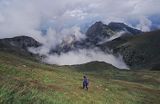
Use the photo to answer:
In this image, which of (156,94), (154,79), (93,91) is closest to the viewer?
(93,91)

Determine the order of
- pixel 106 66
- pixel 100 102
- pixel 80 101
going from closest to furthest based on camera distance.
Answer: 1. pixel 80 101
2. pixel 100 102
3. pixel 106 66

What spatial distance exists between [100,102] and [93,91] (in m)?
7.37

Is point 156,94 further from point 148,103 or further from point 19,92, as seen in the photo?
point 19,92

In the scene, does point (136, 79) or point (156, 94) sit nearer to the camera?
point (156, 94)

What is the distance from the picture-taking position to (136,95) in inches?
2616

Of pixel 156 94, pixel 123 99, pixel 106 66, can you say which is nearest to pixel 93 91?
pixel 123 99

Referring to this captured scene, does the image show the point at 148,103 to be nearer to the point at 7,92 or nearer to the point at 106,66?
the point at 7,92

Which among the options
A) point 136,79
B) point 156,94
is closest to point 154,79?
point 136,79

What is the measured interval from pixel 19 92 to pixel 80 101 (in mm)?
35152

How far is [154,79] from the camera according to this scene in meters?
106

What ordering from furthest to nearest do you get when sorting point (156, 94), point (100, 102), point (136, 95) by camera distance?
point (156, 94) < point (136, 95) < point (100, 102)

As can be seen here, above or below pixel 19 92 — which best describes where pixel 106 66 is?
above

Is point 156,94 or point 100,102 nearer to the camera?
point 100,102

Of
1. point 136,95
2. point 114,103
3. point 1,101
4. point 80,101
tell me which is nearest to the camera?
point 1,101
